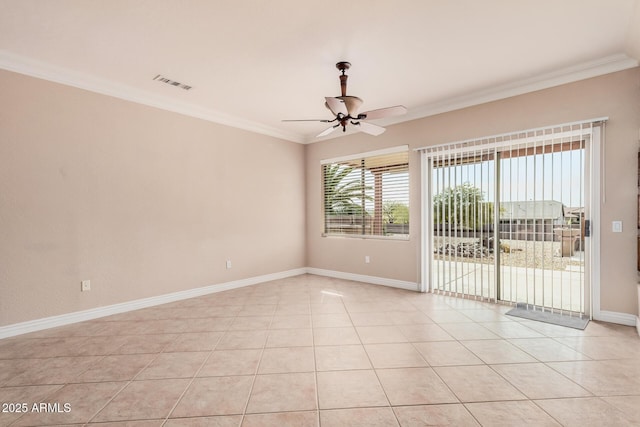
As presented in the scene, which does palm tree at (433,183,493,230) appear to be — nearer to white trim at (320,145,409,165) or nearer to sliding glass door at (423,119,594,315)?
sliding glass door at (423,119,594,315)

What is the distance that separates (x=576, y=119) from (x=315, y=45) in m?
3.01

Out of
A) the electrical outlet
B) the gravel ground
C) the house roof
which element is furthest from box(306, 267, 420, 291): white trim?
the electrical outlet

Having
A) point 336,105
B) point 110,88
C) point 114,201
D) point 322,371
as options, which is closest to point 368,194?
point 336,105

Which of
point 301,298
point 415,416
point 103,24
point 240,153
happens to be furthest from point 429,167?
point 103,24

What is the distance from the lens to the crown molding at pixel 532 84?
3.15m

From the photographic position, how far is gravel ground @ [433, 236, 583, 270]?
3.52 m

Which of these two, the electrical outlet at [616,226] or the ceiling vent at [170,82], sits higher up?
the ceiling vent at [170,82]

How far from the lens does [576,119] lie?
11.1 ft

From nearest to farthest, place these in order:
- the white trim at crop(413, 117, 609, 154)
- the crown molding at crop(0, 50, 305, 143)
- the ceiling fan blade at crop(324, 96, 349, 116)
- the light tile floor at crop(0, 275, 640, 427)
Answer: the light tile floor at crop(0, 275, 640, 427) < the ceiling fan blade at crop(324, 96, 349, 116) < the crown molding at crop(0, 50, 305, 143) < the white trim at crop(413, 117, 609, 154)

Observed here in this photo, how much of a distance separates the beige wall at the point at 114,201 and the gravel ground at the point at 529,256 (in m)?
3.41

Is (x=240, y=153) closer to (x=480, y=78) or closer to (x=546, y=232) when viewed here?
(x=480, y=78)

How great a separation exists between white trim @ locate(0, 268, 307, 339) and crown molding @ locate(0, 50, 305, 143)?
2579 millimetres

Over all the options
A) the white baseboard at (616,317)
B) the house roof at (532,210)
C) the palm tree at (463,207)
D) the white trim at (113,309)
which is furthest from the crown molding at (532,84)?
the white trim at (113,309)

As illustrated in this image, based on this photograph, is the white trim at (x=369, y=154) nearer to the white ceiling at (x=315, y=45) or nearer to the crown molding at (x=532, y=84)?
the crown molding at (x=532, y=84)
